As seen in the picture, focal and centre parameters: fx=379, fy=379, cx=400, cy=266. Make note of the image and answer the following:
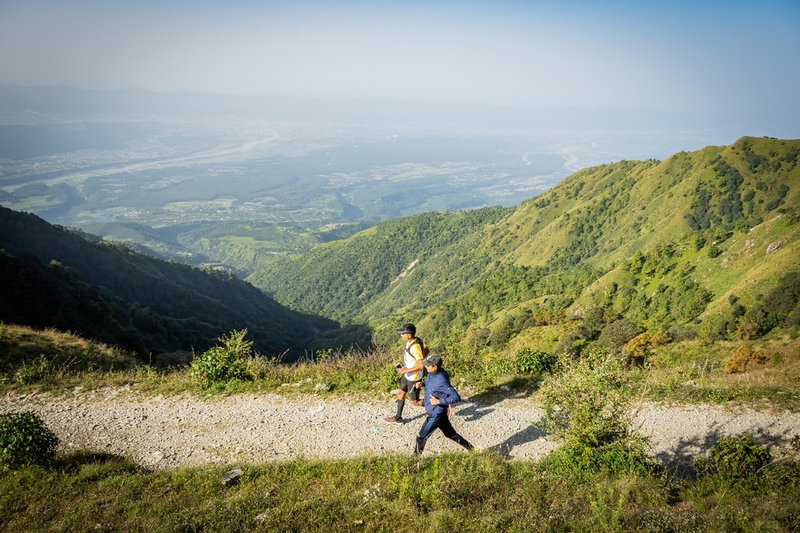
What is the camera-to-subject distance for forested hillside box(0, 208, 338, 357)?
3731 cm

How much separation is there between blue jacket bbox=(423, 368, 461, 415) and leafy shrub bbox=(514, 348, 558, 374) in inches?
224

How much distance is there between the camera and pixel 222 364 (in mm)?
12609

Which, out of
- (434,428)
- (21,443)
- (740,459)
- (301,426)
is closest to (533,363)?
(434,428)

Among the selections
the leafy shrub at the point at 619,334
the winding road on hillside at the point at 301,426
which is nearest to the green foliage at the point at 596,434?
the winding road on hillside at the point at 301,426

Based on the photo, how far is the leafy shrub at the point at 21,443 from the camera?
24.3ft

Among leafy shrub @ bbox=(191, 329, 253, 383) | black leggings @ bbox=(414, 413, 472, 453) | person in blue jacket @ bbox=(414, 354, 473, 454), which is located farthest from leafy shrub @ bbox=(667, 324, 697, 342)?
leafy shrub @ bbox=(191, 329, 253, 383)

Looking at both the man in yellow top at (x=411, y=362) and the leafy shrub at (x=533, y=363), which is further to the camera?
the leafy shrub at (x=533, y=363)

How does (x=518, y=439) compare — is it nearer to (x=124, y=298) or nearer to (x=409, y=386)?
(x=409, y=386)

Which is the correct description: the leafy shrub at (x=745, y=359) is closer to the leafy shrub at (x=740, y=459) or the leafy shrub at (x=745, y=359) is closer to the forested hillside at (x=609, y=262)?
the leafy shrub at (x=740, y=459)

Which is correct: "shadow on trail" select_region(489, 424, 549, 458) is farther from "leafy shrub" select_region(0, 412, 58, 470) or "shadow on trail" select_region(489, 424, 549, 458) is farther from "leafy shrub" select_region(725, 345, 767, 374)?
"leafy shrub" select_region(725, 345, 767, 374)

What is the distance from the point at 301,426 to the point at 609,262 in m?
84.9

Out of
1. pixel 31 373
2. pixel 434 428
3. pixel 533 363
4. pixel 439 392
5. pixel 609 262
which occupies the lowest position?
pixel 609 262

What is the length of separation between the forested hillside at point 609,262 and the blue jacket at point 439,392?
1073 cm

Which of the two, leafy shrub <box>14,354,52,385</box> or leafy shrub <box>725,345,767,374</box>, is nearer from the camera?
leafy shrub <box>14,354,52,385</box>
